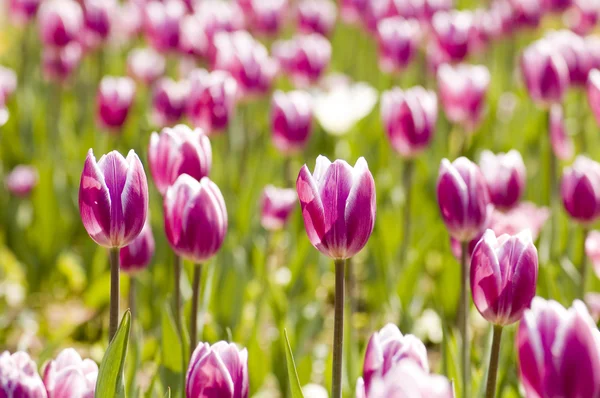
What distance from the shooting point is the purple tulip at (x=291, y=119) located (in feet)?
9.55

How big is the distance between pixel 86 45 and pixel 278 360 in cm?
248

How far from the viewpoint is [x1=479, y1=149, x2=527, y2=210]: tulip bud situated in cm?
232

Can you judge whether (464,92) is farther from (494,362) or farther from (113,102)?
(494,362)

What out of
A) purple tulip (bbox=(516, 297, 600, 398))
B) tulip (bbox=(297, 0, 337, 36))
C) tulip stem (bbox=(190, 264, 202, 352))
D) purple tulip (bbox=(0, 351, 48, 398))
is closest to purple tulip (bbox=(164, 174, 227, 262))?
tulip stem (bbox=(190, 264, 202, 352))

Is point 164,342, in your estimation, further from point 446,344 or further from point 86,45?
point 86,45

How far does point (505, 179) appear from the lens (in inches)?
92.6

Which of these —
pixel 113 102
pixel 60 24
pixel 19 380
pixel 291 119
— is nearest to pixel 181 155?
pixel 19 380

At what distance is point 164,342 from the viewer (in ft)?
6.35

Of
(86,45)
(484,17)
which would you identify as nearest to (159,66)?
(86,45)

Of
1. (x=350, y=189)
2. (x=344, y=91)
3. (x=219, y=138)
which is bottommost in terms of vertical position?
(x=350, y=189)

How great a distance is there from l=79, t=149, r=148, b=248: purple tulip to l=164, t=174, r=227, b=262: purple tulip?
15 cm

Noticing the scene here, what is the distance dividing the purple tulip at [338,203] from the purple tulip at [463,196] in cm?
38

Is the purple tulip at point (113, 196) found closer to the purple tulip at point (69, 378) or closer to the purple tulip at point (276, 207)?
the purple tulip at point (69, 378)

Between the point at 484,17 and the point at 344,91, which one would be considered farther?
the point at 484,17
